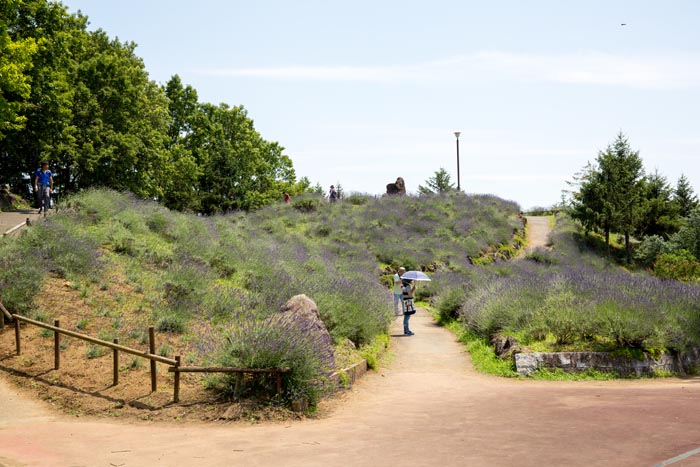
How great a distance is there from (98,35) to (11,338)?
35608 mm

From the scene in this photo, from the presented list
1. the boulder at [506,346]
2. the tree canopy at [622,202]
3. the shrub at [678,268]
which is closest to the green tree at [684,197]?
the tree canopy at [622,202]

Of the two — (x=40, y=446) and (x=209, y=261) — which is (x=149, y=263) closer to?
(x=209, y=261)

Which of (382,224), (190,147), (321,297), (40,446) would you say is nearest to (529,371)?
(321,297)

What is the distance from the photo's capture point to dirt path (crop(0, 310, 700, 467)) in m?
7.45

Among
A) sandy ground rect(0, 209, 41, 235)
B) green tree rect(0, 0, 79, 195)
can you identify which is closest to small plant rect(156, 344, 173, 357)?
sandy ground rect(0, 209, 41, 235)

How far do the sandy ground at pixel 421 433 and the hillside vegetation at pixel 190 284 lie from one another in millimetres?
1422

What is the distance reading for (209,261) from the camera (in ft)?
62.9

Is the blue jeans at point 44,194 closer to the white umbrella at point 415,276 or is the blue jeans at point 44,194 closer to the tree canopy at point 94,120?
the tree canopy at point 94,120

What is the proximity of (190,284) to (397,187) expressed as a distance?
121 ft

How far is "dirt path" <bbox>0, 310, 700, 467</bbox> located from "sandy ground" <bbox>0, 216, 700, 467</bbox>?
15mm

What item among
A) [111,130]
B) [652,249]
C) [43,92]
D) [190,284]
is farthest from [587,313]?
[111,130]

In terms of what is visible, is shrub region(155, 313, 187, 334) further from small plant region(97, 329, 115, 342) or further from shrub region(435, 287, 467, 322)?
shrub region(435, 287, 467, 322)

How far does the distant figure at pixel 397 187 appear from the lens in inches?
2044

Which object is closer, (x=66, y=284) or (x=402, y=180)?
(x=66, y=284)
